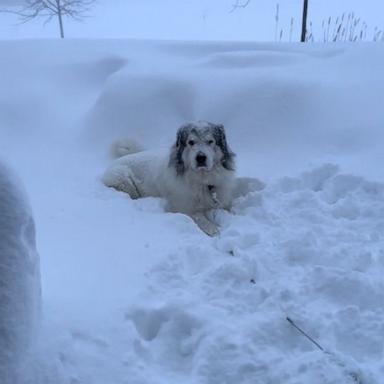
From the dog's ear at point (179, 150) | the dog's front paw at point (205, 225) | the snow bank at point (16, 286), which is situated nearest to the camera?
the snow bank at point (16, 286)

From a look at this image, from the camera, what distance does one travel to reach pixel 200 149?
4.48 m

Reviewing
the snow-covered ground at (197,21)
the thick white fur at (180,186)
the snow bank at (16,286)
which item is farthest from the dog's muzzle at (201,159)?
the snow-covered ground at (197,21)

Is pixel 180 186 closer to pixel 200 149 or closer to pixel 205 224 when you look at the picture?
pixel 200 149

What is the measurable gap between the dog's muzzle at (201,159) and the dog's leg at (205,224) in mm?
498

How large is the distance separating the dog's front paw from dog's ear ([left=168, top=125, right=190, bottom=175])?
20.6 inches

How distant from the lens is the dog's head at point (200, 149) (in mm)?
4480

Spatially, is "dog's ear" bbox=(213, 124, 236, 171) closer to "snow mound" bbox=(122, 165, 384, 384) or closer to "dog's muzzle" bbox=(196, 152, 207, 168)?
"dog's muzzle" bbox=(196, 152, 207, 168)

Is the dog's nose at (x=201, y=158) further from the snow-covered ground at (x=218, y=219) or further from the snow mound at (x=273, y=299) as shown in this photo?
the snow mound at (x=273, y=299)

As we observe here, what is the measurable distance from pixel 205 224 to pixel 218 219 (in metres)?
0.24

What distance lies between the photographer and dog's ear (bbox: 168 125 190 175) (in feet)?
15.0

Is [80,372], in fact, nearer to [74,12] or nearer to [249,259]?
[249,259]

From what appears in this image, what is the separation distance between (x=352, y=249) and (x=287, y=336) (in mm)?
1117

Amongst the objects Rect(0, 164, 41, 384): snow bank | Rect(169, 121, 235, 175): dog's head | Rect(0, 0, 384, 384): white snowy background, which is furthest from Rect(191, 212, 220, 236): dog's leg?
Rect(0, 164, 41, 384): snow bank

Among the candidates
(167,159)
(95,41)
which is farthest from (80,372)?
(95,41)
